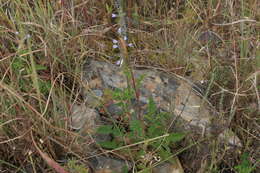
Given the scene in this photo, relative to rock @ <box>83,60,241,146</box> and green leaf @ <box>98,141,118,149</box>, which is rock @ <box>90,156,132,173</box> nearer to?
green leaf @ <box>98,141,118,149</box>

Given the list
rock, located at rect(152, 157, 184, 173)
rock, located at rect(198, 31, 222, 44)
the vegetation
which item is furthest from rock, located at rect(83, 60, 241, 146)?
rock, located at rect(198, 31, 222, 44)

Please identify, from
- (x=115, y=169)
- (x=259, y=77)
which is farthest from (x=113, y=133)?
(x=259, y=77)

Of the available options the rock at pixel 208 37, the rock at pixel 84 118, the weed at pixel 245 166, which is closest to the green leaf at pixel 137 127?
the rock at pixel 84 118

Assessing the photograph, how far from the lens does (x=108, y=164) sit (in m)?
1.41

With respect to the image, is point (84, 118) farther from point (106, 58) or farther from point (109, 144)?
point (106, 58)

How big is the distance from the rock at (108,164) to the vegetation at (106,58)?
0.16 feet

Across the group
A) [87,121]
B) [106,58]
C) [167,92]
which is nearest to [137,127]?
[87,121]

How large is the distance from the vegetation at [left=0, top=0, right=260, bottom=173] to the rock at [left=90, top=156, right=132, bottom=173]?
5cm

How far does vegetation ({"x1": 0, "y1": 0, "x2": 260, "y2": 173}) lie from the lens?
1.38 metres

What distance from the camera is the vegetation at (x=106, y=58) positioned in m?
1.38

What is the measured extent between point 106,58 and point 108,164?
703mm

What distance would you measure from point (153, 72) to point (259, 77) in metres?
0.53

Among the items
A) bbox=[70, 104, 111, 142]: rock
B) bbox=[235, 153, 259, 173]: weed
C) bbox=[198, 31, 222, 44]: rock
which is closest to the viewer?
bbox=[235, 153, 259, 173]: weed

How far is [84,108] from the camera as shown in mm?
1583
